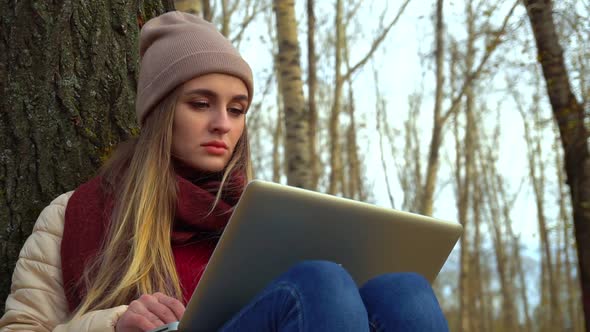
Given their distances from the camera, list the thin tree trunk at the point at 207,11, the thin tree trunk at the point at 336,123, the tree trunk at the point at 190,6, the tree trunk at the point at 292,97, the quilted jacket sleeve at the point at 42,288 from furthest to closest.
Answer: the thin tree trunk at the point at 336,123, the thin tree trunk at the point at 207,11, the tree trunk at the point at 292,97, the tree trunk at the point at 190,6, the quilted jacket sleeve at the point at 42,288

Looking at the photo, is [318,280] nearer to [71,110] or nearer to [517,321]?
[71,110]

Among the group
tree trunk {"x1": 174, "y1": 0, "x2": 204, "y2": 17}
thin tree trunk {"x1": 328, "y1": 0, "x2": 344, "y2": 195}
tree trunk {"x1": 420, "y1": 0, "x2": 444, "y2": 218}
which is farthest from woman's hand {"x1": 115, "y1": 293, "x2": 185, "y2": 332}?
thin tree trunk {"x1": 328, "y1": 0, "x2": 344, "y2": 195}

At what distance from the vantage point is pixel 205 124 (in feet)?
7.22

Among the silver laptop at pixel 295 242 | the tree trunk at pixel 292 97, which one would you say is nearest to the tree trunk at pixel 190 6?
the tree trunk at pixel 292 97

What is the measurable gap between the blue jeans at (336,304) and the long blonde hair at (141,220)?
43 centimetres

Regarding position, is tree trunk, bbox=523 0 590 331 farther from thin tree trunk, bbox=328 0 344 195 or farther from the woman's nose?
thin tree trunk, bbox=328 0 344 195

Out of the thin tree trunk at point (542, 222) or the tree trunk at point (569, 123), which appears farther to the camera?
the thin tree trunk at point (542, 222)

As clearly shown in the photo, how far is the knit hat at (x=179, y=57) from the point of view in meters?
2.22

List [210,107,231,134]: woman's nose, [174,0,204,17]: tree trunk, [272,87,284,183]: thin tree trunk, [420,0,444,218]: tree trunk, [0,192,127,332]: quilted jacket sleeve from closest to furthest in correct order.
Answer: [0,192,127,332]: quilted jacket sleeve → [210,107,231,134]: woman's nose → [174,0,204,17]: tree trunk → [420,0,444,218]: tree trunk → [272,87,284,183]: thin tree trunk

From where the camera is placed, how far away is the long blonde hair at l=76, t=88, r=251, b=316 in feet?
6.38

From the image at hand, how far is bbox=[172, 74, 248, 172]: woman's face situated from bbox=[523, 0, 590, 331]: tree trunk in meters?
3.60

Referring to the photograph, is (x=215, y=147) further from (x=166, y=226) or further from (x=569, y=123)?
(x=569, y=123)

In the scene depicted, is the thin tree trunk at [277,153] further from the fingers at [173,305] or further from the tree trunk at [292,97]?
the fingers at [173,305]

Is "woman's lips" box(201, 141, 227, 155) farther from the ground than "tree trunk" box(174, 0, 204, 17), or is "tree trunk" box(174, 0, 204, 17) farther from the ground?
"tree trunk" box(174, 0, 204, 17)
